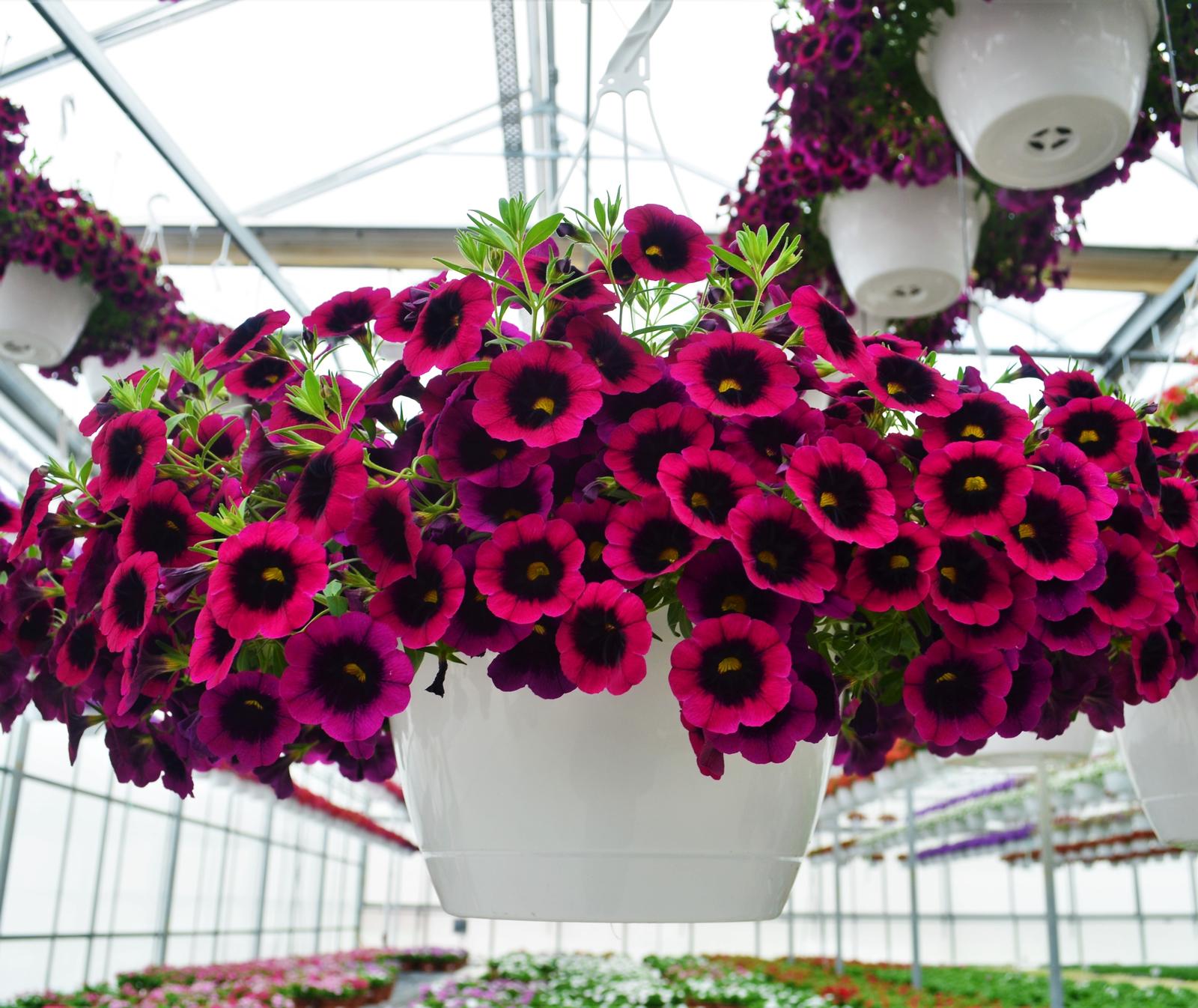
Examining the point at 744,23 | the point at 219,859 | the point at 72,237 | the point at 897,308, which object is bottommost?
the point at 219,859

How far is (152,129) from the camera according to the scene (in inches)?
150

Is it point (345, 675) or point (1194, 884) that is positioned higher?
point (345, 675)

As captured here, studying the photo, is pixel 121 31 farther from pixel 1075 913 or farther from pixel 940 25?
pixel 1075 913

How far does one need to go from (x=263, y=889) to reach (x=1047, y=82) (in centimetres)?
1299

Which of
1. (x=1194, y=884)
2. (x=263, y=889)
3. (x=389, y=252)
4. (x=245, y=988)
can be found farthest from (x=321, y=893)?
(x=389, y=252)

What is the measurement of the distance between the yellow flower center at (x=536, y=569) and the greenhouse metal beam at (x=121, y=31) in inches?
138

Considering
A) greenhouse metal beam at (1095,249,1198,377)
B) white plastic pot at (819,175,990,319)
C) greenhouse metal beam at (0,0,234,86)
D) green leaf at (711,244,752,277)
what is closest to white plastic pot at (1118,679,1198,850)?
green leaf at (711,244,752,277)

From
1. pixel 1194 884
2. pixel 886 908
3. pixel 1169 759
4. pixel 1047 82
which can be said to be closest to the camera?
pixel 1169 759

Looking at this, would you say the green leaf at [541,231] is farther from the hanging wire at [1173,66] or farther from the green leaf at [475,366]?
the hanging wire at [1173,66]

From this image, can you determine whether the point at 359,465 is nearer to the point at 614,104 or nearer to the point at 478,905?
the point at 478,905

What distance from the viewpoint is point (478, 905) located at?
63cm

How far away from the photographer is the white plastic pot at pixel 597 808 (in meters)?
0.60

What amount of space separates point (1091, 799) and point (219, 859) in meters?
8.26

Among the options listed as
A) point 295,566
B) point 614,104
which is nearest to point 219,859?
point 614,104
